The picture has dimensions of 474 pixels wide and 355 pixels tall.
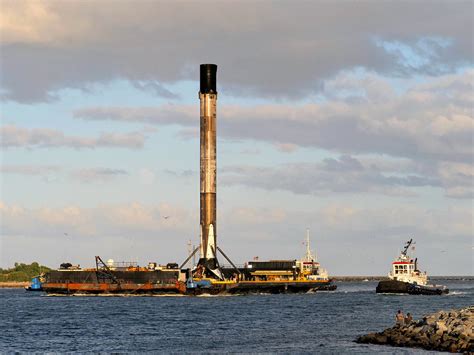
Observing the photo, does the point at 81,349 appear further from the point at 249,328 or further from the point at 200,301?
the point at 200,301

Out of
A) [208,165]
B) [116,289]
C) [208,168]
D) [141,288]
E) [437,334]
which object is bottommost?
[437,334]

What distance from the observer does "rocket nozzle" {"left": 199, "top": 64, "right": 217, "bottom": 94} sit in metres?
186

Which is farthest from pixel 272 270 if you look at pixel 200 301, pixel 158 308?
pixel 158 308

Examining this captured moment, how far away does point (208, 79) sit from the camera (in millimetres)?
186375

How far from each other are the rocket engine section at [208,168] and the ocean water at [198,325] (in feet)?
87.5

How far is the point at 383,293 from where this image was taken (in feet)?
589

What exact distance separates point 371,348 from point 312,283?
121 metres

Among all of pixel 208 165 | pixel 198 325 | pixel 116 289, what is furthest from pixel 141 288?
pixel 198 325

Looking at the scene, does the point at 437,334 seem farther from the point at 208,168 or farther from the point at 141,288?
the point at 208,168

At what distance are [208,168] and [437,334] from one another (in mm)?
113064

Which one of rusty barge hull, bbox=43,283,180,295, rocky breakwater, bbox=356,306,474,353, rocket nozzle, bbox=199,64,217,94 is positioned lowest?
rocky breakwater, bbox=356,306,474,353

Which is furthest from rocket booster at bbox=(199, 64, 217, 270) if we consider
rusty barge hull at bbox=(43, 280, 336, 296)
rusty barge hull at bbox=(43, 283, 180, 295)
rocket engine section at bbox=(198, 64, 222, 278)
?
rusty barge hull at bbox=(43, 283, 180, 295)

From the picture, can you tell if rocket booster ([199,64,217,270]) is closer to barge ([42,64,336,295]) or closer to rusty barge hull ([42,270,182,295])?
barge ([42,64,336,295])

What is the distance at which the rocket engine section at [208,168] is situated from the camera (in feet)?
600
